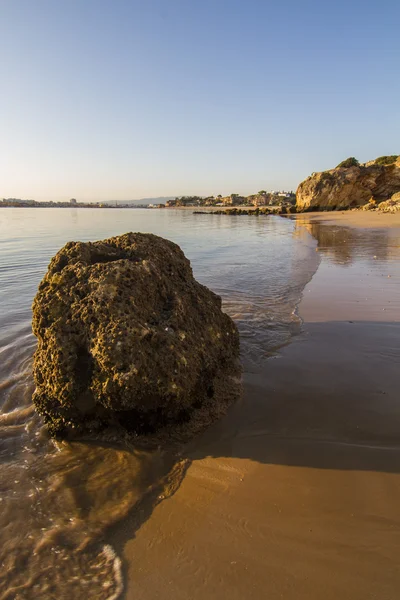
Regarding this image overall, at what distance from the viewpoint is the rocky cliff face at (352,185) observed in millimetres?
48969

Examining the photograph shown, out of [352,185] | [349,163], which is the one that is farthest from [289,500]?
[349,163]

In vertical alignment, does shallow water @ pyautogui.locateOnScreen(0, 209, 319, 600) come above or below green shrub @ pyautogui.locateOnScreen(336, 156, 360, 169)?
below

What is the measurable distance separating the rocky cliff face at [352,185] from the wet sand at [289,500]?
174 feet

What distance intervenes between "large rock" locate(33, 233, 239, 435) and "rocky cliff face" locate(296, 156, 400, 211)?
53983mm

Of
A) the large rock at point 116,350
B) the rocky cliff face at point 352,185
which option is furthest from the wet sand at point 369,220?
the large rock at point 116,350

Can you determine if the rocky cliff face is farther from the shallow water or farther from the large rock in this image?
the large rock

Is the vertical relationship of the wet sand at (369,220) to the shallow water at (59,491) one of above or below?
above

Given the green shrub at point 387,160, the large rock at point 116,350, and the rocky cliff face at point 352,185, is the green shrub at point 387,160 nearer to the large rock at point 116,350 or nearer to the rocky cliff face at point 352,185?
the rocky cliff face at point 352,185

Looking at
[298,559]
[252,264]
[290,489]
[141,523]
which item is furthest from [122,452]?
[252,264]

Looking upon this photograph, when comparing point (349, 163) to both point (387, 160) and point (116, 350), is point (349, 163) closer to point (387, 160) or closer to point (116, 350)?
point (387, 160)

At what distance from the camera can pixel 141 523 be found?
248cm

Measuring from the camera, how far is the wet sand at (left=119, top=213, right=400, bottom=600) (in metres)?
2.01

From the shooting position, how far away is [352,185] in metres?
50.7

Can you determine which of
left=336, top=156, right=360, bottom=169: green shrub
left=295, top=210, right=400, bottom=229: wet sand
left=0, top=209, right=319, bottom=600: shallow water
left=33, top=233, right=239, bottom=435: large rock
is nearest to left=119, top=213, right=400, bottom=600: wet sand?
left=0, top=209, right=319, bottom=600: shallow water
